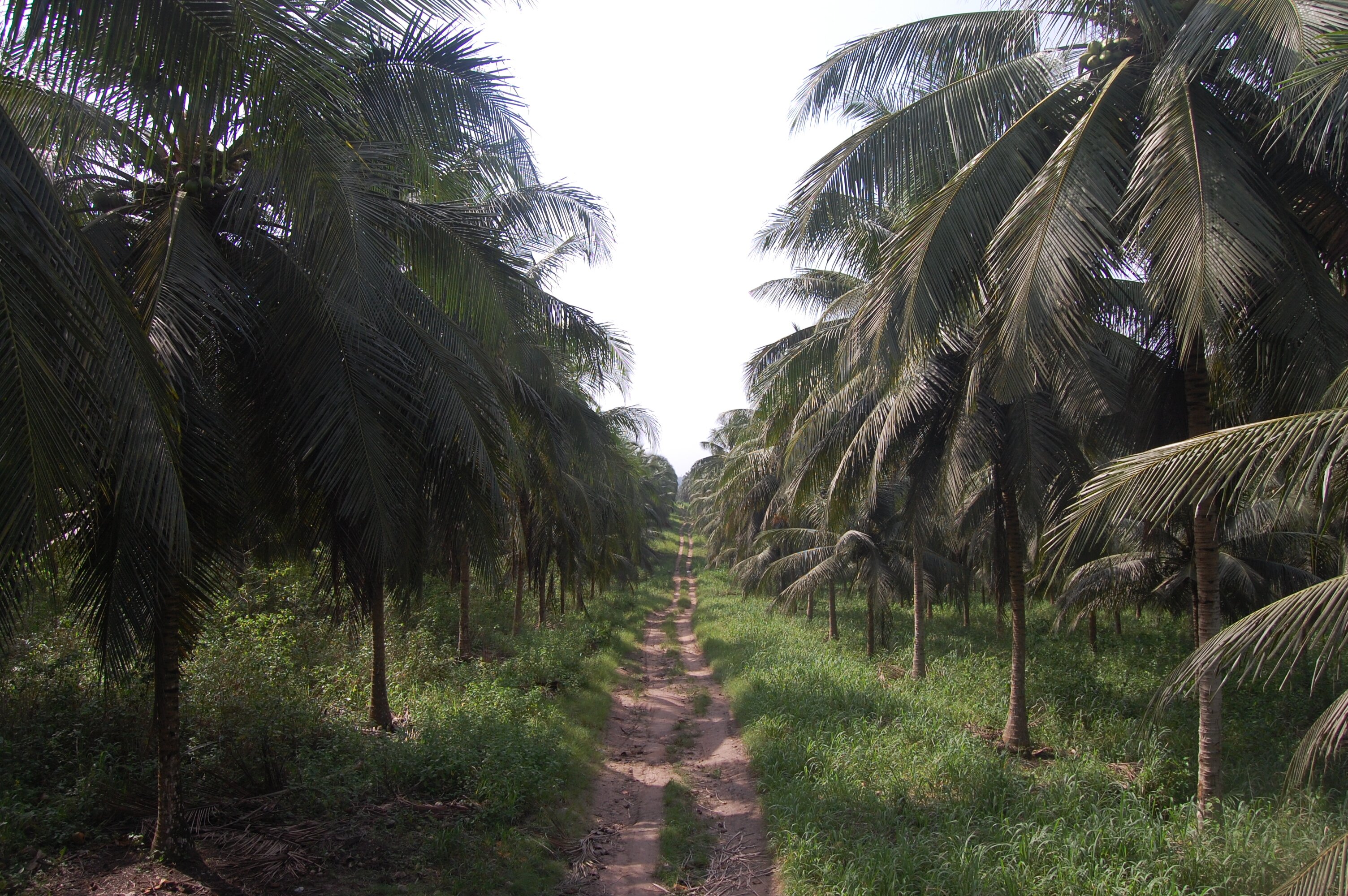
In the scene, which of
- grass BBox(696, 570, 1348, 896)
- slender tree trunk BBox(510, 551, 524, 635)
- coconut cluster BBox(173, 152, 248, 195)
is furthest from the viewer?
slender tree trunk BBox(510, 551, 524, 635)

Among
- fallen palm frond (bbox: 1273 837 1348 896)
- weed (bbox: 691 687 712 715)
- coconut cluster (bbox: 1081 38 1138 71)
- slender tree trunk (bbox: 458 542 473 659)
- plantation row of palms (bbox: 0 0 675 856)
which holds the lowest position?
weed (bbox: 691 687 712 715)

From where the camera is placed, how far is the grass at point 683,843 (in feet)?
22.6

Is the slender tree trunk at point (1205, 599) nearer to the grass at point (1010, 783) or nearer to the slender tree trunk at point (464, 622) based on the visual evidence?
the grass at point (1010, 783)

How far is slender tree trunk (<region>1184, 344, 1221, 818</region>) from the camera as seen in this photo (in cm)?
630

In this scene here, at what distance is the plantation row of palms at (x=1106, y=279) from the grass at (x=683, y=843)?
14.3ft

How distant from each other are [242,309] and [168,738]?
306 centimetres

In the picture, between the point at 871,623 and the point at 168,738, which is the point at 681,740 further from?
the point at 168,738

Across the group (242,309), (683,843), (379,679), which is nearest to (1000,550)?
(683,843)

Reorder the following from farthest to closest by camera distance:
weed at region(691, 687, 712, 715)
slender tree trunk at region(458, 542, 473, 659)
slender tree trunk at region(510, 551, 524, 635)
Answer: slender tree trunk at region(510, 551, 524, 635) → weed at region(691, 687, 712, 715) → slender tree trunk at region(458, 542, 473, 659)

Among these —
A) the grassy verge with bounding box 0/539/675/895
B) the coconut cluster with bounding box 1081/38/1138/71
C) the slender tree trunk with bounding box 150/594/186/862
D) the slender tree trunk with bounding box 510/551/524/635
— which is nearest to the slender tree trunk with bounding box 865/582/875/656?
the slender tree trunk with bounding box 510/551/524/635

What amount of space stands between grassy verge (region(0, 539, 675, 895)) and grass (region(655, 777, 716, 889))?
97cm

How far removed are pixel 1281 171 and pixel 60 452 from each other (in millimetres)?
8254

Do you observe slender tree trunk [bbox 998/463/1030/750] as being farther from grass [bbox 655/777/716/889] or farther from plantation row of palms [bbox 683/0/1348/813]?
grass [bbox 655/777/716/889]

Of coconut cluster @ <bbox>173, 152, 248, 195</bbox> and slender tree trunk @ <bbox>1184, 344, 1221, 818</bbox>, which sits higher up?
coconut cluster @ <bbox>173, 152, 248, 195</bbox>
